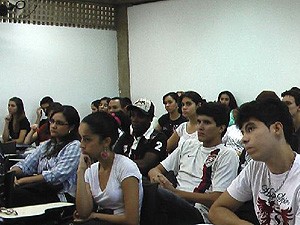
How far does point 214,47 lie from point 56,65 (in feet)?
8.65

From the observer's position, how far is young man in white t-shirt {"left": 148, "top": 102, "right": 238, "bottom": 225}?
3420 mm

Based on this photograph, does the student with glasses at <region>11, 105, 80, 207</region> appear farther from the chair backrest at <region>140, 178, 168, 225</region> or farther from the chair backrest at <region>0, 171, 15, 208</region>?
the chair backrest at <region>140, 178, 168, 225</region>

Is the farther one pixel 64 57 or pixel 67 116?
pixel 64 57

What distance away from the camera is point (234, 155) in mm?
3500

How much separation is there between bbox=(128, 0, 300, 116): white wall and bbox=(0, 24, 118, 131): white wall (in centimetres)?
53

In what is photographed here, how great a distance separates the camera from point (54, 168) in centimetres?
405

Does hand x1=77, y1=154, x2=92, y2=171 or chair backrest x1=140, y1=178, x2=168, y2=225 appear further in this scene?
hand x1=77, y1=154, x2=92, y2=171

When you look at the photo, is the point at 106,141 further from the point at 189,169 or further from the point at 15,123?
the point at 15,123

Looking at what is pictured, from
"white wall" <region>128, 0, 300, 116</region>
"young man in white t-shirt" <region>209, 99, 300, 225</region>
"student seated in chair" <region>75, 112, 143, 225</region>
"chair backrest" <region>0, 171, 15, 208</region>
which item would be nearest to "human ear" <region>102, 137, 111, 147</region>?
"student seated in chair" <region>75, 112, 143, 225</region>

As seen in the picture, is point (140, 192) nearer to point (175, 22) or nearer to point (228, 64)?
point (228, 64)

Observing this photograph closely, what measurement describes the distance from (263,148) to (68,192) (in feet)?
7.20

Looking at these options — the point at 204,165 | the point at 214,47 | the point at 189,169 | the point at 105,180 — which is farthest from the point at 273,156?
the point at 214,47

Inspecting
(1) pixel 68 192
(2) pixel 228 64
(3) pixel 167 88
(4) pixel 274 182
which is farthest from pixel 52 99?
(4) pixel 274 182

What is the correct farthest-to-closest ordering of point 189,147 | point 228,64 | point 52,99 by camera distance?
point 52,99
point 228,64
point 189,147
